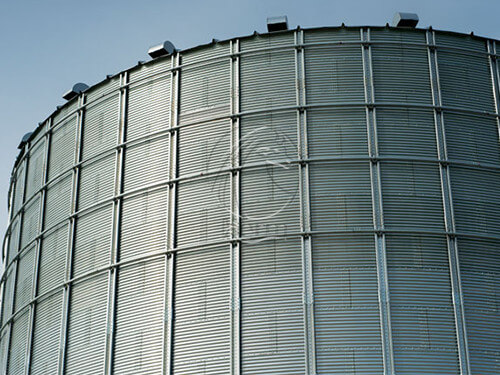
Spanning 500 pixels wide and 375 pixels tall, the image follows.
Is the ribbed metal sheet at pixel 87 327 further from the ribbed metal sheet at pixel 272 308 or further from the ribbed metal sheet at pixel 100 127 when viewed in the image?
the ribbed metal sheet at pixel 272 308

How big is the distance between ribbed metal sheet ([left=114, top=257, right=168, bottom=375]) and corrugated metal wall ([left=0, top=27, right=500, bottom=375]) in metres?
0.06

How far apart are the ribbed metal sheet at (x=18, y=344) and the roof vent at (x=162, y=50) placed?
1095 centimetres

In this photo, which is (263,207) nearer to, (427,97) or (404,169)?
(404,169)

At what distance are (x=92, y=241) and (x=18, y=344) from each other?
5.74 m

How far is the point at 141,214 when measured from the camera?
104 feet

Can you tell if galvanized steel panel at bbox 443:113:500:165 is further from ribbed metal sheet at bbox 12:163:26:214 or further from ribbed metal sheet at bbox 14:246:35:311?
ribbed metal sheet at bbox 12:163:26:214

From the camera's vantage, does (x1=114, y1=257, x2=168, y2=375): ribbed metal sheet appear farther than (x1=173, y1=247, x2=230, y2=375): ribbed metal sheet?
Yes

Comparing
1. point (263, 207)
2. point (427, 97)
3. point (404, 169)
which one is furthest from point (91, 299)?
point (427, 97)

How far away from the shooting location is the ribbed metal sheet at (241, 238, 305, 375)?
27.7 metres

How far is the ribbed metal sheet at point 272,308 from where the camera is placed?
27672 mm

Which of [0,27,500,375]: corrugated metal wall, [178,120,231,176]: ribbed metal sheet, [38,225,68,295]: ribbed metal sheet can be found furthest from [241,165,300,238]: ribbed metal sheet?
[38,225,68,295]: ribbed metal sheet

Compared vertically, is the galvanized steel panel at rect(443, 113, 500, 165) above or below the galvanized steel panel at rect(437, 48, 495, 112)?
below

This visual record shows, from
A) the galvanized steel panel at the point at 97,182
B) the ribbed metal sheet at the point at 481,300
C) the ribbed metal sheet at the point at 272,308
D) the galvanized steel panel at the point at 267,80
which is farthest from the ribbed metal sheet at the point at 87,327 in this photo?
the ribbed metal sheet at the point at 481,300

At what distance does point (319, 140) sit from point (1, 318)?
16.6m
